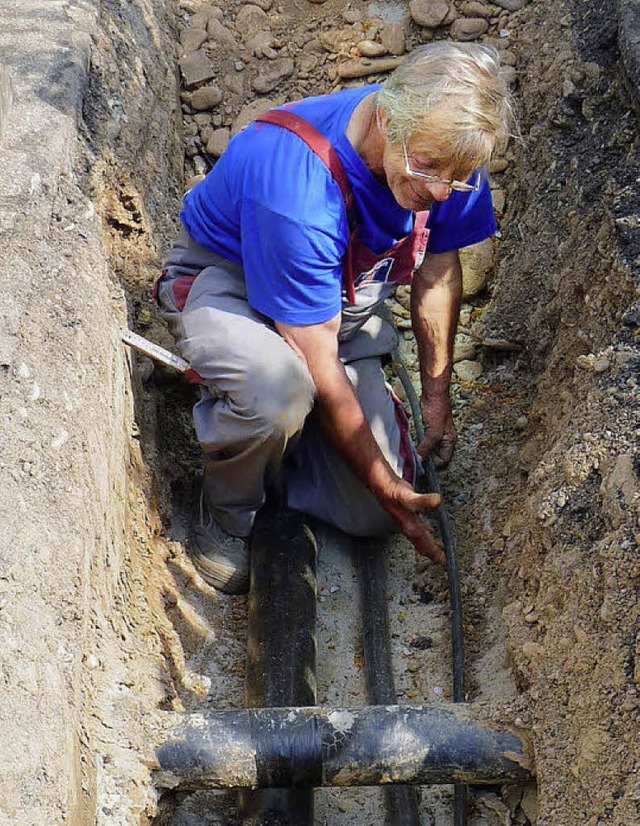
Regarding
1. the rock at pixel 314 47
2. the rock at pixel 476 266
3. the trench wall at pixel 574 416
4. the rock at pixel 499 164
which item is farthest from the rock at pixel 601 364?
the rock at pixel 314 47

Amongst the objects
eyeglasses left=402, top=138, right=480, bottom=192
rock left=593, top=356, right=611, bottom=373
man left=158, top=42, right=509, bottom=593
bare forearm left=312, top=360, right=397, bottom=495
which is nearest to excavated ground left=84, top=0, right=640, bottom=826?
rock left=593, top=356, right=611, bottom=373

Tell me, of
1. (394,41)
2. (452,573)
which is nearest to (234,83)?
(394,41)

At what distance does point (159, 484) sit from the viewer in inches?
125

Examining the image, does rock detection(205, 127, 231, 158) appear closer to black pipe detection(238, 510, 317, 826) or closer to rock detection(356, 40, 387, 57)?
rock detection(356, 40, 387, 57)

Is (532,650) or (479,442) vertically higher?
(479,442)

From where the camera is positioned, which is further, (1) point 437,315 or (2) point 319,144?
(1) point 437,315

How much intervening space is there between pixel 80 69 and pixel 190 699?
2.06 metres

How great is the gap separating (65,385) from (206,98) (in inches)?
90.5

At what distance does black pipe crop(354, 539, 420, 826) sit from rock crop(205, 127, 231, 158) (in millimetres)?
1938

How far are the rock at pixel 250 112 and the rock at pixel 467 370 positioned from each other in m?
1.47

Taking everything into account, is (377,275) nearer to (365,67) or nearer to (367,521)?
(367,521)

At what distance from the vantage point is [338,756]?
2.30 meters

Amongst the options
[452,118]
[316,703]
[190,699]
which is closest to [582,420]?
[452,118]

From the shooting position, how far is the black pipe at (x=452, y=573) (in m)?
2.43
